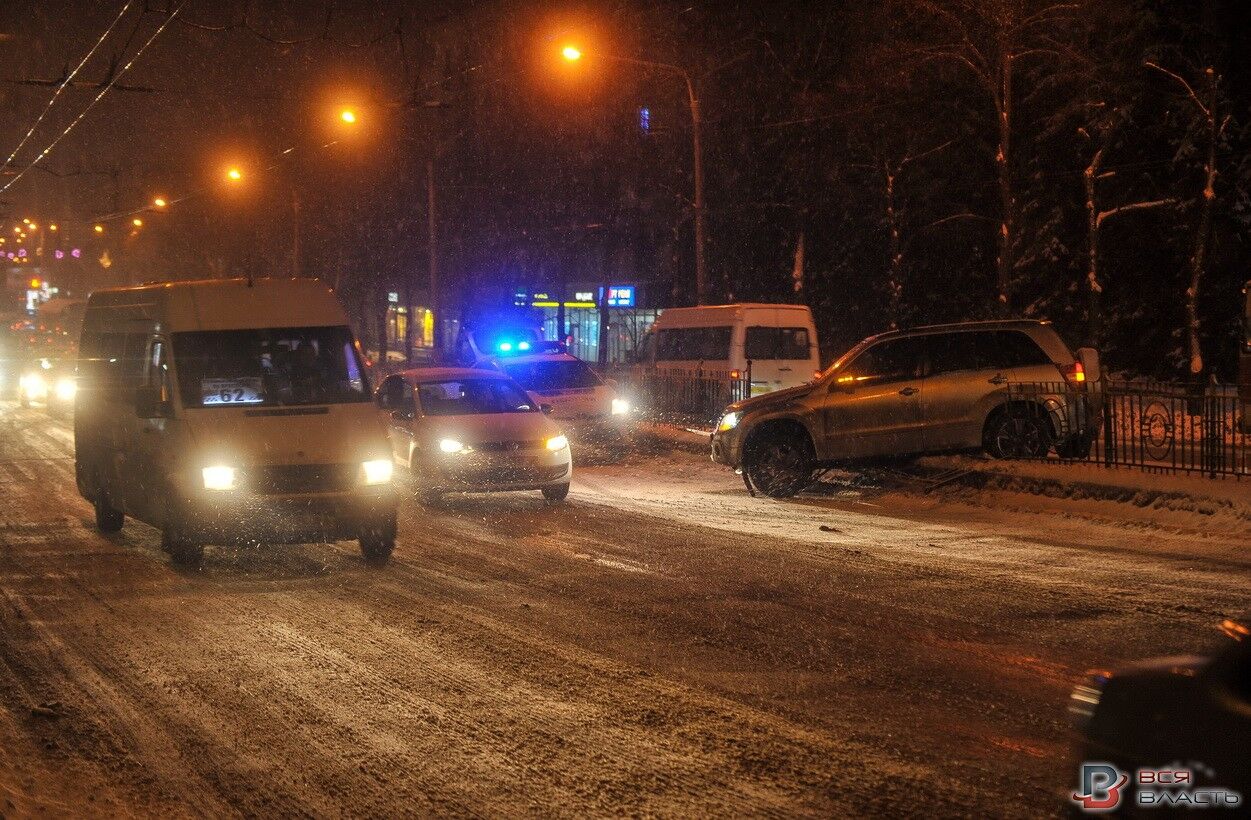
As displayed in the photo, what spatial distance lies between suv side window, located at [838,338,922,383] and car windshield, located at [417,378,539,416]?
410cm

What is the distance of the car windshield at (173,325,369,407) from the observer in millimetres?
12422

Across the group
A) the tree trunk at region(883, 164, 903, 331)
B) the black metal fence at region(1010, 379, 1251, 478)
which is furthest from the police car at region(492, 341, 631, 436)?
the tree trunk at region(883, 164, 903, 331)

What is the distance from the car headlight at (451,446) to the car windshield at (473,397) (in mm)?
878

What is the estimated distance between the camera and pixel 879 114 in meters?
43.0

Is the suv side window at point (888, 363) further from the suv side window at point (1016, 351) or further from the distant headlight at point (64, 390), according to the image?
the distant headlight at point (64, 390)

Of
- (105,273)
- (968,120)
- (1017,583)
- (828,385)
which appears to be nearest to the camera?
(1017,583)

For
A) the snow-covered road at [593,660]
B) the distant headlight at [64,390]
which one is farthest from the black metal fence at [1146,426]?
the distant headlight at [64,390]

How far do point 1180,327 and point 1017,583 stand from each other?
3122cm

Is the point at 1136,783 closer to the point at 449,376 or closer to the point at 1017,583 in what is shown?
the point at 1017,583

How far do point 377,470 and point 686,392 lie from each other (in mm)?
17210

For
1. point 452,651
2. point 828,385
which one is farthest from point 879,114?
point 452,651

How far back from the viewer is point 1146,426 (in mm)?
16031

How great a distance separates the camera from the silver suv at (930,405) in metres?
16.9

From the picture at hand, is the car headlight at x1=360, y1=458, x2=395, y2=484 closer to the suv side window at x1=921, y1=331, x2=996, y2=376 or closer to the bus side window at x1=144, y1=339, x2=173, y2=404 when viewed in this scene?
the bus side window at x1=144, y1=339, x2=173, y2=404
